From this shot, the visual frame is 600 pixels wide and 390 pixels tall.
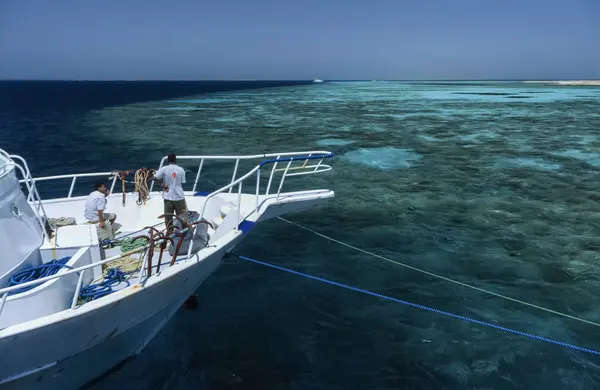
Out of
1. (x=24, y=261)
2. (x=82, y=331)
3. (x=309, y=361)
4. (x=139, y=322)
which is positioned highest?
(x=24, y=261)

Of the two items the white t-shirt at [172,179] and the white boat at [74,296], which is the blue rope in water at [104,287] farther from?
the white t-shirt at [172,179]

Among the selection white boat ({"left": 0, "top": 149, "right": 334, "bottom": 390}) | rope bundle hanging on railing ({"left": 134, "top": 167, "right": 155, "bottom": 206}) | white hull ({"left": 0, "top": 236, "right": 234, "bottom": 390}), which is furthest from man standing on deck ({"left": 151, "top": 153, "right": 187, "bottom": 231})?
white hull ({"left": 0, "top": 236, "right": 234, "bottom": 390})

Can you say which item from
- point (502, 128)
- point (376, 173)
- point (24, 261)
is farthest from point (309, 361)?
point (502, 128)

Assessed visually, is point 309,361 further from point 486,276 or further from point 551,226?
point 551,226

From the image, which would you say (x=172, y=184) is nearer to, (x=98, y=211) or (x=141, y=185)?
(x=98, y=211)

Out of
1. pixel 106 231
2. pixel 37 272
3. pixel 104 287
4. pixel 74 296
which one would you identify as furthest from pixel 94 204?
pixel 74 296

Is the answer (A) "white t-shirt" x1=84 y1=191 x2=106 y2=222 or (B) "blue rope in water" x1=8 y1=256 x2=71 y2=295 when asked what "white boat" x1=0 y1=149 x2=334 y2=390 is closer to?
(B) "blue rope in water" x1=8 y1=256 x2=71 y2=295

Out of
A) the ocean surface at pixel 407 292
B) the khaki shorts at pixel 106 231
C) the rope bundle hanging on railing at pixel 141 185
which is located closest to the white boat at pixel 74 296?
the khaki shorts at pixel 106 231
